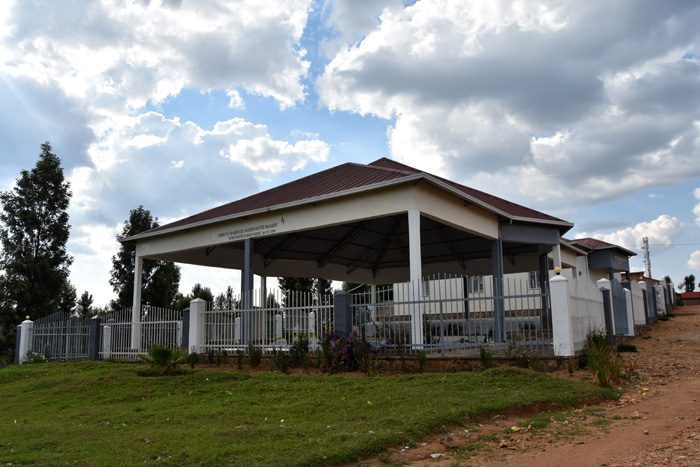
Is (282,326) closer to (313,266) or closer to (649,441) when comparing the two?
(649,441)

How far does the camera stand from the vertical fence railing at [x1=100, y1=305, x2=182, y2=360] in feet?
55.3

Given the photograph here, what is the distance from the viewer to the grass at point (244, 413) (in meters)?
6.11

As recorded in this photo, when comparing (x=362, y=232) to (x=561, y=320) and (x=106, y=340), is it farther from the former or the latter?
(x=561, y=320)

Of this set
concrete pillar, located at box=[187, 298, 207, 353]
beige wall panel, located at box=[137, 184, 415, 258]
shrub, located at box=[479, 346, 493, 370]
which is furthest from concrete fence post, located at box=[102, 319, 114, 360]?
shrub, located at box=[479, 346, 493, 370]

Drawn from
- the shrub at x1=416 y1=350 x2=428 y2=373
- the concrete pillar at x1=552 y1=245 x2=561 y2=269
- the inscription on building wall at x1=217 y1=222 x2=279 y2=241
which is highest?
the inscription on building wall at x1=217 y1=222 x2=279 y2=241

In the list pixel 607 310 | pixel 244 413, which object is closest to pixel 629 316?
pixel 607 310

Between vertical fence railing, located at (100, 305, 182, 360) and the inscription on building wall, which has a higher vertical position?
the inscription on building wall

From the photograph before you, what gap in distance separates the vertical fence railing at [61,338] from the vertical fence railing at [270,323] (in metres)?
6.22

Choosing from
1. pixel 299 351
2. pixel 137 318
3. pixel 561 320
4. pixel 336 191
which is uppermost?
pixel 336 191

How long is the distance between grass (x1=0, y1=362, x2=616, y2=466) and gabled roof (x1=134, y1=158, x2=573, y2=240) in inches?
191

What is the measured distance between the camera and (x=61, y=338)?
19.4m

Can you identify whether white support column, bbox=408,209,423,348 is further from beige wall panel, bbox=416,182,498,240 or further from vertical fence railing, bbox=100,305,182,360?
vertical fence railing, bbox=100,305,182,360

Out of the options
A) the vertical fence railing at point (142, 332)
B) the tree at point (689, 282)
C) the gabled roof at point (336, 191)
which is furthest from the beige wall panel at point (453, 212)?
the tree at point (689, 282)

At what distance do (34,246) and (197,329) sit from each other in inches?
497
